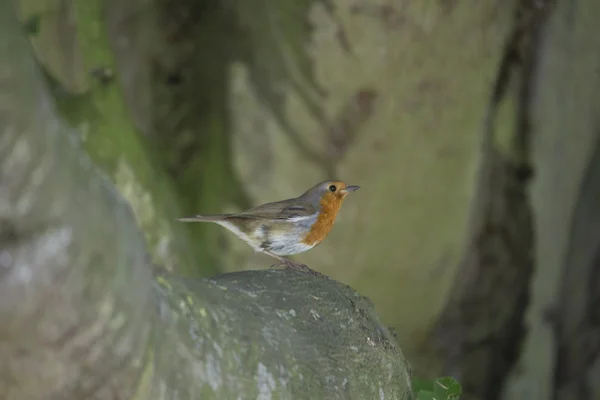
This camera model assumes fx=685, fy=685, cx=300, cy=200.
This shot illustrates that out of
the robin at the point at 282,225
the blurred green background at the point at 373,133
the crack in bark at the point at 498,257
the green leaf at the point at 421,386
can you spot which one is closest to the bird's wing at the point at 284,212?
the robin at the point at 282,225

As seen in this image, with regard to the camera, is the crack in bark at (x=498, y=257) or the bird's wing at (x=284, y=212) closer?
the bird's wing at (x=284, y=212)

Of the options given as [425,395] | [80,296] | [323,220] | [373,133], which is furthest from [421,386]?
[373,133]

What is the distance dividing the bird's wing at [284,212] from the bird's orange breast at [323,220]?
3 cm

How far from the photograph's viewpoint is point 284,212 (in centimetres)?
186

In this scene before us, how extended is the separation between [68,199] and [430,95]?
85.4 inches

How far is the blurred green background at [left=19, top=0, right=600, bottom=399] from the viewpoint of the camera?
2518 mm

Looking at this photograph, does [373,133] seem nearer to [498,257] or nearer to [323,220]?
[323,220]

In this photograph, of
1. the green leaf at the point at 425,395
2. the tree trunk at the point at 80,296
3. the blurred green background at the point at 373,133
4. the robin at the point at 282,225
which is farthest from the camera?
the blurred green background at the point at 373,133

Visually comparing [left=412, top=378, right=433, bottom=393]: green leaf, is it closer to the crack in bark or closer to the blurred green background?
the blurred green background

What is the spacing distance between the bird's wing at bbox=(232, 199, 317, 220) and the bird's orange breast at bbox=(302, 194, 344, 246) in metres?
0.03

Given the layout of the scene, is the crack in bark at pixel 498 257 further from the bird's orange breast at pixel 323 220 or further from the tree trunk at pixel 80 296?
the tree trunk at pixel 80 296

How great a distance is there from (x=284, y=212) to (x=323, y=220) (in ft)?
0.37

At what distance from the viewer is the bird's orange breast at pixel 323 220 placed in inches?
73.7

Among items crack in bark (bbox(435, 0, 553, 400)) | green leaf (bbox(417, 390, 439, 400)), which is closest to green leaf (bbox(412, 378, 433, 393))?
green leaf (bbox(417, 390, 439, 400))
